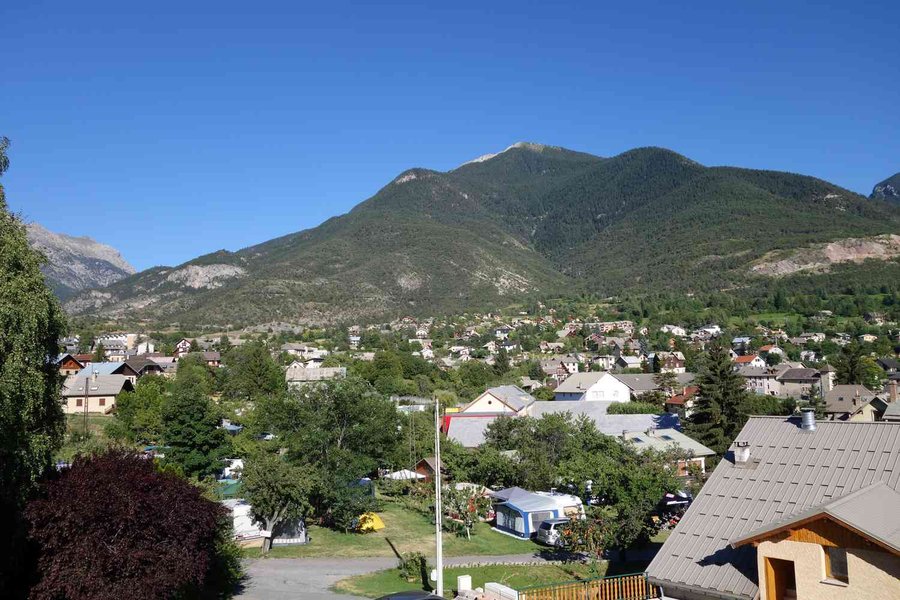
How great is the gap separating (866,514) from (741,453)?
3678 mm

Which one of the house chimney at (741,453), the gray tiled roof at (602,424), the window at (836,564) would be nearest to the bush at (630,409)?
the gray tiled roof at (602,424)

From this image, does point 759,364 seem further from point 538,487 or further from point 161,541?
point 161,541

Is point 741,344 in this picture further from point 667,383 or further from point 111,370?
point 111,370

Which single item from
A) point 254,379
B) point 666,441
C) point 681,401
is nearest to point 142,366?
point 254,379

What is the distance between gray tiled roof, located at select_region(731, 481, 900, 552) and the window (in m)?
0.61

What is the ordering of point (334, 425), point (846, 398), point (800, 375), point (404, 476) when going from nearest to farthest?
point (334, 425), point (404, 476), point (846, 398), point (800, 375)

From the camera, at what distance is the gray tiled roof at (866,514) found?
33.6 ft

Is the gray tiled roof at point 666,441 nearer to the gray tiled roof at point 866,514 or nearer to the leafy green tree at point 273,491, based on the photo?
the leafy green tree at point 273,491

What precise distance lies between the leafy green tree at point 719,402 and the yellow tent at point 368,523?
85.8 ft

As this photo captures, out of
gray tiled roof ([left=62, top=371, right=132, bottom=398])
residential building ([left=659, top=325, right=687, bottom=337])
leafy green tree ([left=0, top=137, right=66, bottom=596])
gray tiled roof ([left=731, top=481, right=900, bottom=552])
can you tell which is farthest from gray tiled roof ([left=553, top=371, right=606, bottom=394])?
gray tiled roof ([left=731, top=481, right=900, bottom=552])

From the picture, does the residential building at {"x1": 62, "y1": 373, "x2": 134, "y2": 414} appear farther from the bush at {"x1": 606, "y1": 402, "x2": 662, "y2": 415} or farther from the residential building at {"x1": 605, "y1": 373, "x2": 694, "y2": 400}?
the residential building at {"x1": 605, "y1": 373, "x2": 694, "y2": 400}

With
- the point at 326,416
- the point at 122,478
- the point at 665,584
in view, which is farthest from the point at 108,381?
the point at 665,584

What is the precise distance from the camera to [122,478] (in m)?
14.9

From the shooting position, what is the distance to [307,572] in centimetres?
2389
